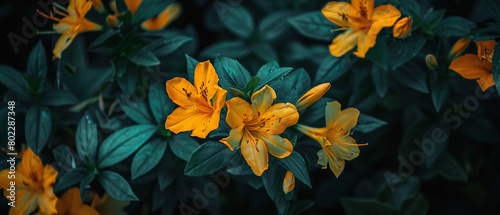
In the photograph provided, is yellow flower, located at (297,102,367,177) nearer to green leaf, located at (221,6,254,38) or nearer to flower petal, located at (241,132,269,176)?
flower petal, located at (241,132,269,176)

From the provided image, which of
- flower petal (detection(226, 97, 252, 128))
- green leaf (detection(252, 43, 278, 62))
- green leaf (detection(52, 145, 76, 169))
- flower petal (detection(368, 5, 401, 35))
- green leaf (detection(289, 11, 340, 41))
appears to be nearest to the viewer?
flower petal (detection(226, 97, 252, 128))

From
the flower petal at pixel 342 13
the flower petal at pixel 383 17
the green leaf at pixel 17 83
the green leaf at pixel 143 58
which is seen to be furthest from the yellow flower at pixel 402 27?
the green leaf at pixel 17 83

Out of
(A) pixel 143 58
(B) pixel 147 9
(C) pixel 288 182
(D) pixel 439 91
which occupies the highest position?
(B) pixel 147 9

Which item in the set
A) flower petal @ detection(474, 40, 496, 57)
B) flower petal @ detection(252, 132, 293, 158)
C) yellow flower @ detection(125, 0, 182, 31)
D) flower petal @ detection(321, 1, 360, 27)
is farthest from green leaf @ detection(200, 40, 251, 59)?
flower petal @ detection(474, 40, 496, 57)

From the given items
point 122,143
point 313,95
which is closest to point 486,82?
point 313,95

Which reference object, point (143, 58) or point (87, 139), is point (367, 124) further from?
point (87, 139)

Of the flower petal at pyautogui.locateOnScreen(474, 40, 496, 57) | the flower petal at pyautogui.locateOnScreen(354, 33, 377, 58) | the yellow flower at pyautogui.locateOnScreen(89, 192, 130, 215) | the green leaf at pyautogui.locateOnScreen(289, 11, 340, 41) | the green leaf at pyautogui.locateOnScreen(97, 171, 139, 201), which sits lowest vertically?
the yellow flower at pyautogui.locateOnScreen(89, 192, 130, 215)

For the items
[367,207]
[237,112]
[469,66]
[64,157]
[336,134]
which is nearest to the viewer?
[237,112]
